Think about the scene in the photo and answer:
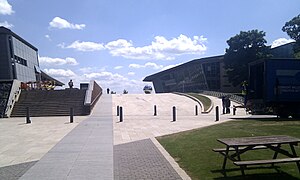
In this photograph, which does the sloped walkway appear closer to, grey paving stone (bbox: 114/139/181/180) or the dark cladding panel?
grey paving stone (bbox: 114/139/181/180)

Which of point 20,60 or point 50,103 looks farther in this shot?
point 20,60

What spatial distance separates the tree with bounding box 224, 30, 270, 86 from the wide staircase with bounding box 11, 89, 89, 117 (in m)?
35.2

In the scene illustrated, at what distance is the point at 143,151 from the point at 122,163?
1.80 m

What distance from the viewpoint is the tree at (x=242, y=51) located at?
62.5 meters

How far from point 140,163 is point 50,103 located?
25.2 metres

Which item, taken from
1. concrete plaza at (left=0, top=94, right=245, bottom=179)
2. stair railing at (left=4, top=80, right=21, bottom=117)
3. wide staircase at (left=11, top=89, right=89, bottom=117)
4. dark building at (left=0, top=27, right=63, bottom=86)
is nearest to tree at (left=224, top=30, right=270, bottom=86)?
wide staircase at (left=11, top=89, right=89, bottom=117)

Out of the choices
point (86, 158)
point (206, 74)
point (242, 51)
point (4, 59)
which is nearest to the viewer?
point (86, 158)

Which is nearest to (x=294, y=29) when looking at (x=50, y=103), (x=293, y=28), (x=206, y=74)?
(x=293, y=28)

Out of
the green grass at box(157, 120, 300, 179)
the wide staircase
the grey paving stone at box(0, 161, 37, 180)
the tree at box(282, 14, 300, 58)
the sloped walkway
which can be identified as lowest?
the grey paving stone at box(0, 161, 37, 180)

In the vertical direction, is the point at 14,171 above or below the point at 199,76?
below

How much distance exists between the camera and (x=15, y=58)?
5909 cm

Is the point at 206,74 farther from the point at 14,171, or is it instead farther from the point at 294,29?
the point at 14,171

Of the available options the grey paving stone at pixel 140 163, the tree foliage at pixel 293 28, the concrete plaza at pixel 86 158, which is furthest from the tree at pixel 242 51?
the grey paving stone at pixel 140 163

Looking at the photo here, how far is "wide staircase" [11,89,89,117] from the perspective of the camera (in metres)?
29.1
